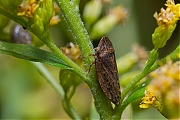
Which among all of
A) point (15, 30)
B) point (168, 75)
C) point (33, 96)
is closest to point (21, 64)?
point (33, 96)

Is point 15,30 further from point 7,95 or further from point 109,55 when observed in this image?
point 7,95

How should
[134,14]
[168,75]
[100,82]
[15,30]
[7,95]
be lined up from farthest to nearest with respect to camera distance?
1. [134,14]
2. [7,95]
3. [15,30]
4. [100,82]
5. [168,75]

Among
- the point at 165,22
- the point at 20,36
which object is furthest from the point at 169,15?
the point at 20,36

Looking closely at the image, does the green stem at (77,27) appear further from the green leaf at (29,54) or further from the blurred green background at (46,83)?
the blurred green background at (46,83)

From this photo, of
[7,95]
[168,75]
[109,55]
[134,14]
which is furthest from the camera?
[134,14]

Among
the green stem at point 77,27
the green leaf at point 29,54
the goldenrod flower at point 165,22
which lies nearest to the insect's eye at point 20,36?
the green leaf at point 29,54

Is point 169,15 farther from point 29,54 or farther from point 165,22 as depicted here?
point 29,54
